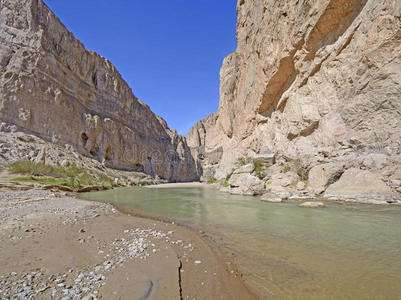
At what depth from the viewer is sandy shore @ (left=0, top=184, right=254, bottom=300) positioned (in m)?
2.88

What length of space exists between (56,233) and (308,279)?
22.3 ft

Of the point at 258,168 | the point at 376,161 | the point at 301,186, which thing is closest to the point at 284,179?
the point at 301,186

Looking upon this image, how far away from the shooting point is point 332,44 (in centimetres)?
2261

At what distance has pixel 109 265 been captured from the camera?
371cm

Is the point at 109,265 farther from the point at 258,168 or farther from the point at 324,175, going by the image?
the point at 258,168

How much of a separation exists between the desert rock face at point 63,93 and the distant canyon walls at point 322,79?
39.1 m

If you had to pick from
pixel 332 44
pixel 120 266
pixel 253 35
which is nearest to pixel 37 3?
pixel 253 35

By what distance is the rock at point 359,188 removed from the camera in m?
12.4

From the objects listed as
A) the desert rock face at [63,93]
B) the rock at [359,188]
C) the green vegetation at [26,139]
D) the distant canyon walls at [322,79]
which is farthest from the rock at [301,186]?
the desert rock face at [63,93]

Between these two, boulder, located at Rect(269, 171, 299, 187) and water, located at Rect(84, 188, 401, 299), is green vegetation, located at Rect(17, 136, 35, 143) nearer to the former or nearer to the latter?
water, located at Rect(84, 188, 401, 299)

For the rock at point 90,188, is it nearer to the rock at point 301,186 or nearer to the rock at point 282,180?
the rock at point 282,180

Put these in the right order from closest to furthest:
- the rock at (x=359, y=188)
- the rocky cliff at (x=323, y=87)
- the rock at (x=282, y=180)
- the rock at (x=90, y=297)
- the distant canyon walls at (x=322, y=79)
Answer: the rock at (x=90, y=297) < the rock at (x=359, y=188) < the rocky cliff at (x=323, y=87) < the distant canyon walls at (x=322, y=79) < the rock at (x=282, y=180)

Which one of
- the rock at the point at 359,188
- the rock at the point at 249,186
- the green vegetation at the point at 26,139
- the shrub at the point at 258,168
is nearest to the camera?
the rock at the point at 359,188

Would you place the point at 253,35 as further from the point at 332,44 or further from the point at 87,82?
the point at 87,82
